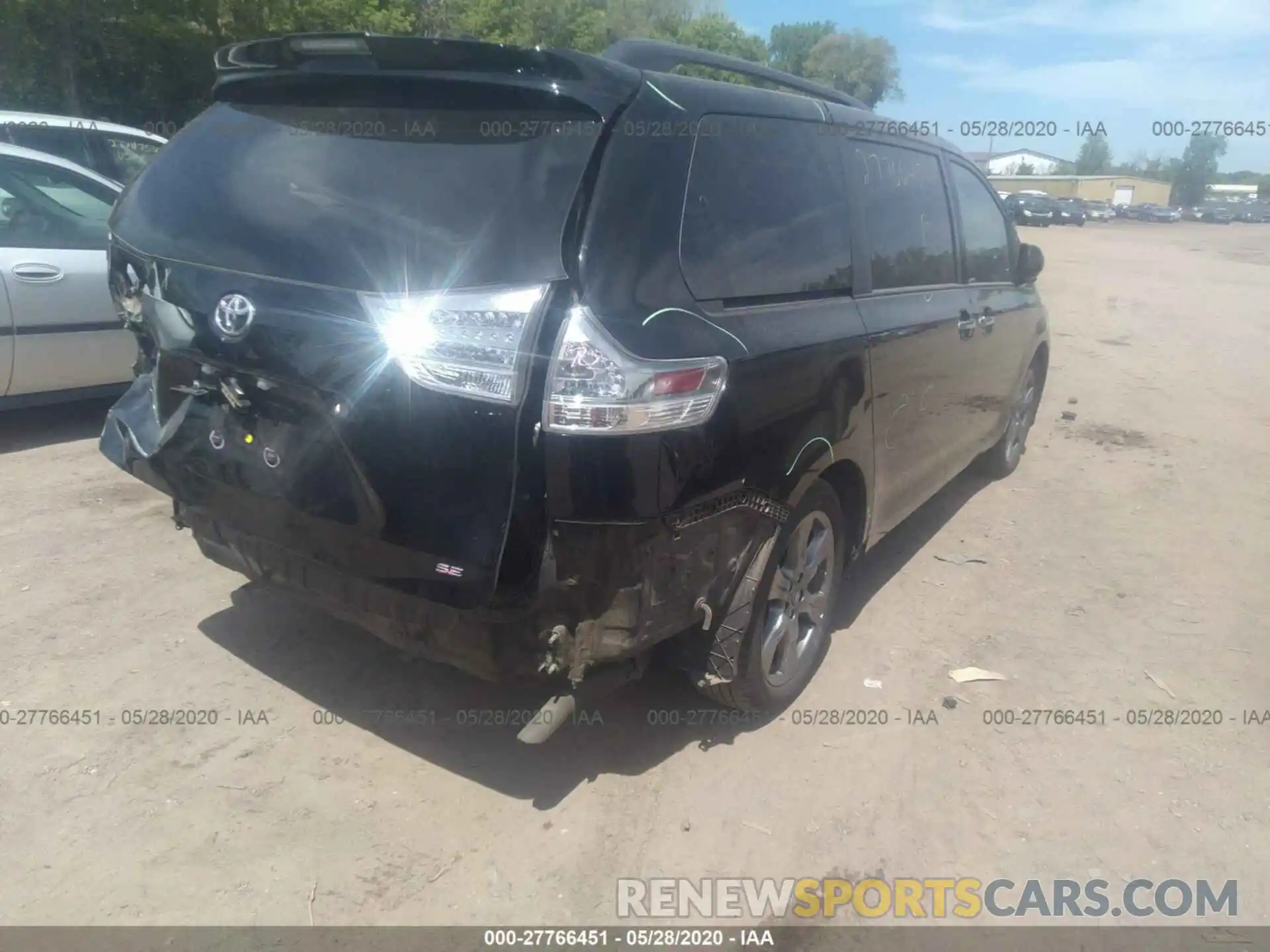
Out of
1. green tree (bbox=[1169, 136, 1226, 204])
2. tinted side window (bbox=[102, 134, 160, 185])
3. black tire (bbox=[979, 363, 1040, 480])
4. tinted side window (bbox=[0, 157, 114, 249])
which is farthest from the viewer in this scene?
green tree (bbox=[1169, 136, 1226, 204])

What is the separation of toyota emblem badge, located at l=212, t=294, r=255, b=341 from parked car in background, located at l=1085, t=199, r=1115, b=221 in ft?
201

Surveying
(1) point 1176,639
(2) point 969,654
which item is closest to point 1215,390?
(1) point 1176,639

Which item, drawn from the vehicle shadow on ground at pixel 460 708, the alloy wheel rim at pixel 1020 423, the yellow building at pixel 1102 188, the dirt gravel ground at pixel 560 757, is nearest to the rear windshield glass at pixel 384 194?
the vehicle shadow on ground at pixel 460 708

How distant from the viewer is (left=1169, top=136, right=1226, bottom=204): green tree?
80875 mm

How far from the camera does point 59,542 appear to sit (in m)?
4.34

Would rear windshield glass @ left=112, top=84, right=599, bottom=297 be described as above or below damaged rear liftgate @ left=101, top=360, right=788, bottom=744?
above

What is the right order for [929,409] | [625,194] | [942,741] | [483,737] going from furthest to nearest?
[929,409] → [942,741] → [483,737] → [625,194]

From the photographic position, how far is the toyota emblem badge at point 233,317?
262cm

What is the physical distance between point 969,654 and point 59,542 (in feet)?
13.0

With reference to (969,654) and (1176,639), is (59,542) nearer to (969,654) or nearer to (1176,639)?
(969,654)

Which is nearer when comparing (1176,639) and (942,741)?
(942,741)

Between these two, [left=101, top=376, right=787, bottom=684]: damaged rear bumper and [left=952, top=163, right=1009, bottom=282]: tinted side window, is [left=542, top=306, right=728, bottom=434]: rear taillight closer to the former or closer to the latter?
[left=101, top=376, right=787, bottom=684]: damaged rear bumper

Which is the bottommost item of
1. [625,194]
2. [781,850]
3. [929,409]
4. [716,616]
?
[781,850]

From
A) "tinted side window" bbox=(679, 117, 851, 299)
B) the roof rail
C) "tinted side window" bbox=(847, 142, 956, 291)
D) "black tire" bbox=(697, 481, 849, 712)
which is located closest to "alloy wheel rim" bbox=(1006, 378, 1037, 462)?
"tinted side window" bbox=(847, 142, 956, 291)
